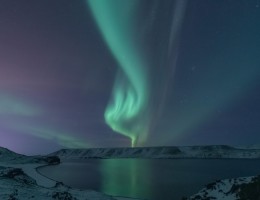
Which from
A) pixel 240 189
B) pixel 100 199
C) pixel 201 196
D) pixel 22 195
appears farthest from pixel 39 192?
pixel 240 189

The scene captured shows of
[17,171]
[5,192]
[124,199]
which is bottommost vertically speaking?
[5,192]

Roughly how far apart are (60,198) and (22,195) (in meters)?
4.44

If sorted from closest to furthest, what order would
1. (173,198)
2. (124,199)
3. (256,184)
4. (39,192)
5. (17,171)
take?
(256,184) → (39,192) → (124,199) → (173,198) → (17,171)

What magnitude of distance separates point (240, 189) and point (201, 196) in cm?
527

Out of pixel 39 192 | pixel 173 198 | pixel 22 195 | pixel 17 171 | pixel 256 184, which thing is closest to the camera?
pixel 256 184

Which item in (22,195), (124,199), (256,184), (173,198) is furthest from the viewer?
(173,198)

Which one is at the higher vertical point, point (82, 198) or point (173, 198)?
point (173, 198)

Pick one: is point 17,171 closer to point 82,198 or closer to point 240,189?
point 82,198

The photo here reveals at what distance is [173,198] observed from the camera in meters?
59.2

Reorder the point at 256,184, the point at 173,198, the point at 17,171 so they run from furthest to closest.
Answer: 1. the point at 17,171
2. the point at 173,198
3. the point at 256,184

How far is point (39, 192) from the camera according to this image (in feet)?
148

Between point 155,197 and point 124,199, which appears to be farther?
point 155,197

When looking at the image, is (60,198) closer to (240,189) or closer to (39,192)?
(39,192)

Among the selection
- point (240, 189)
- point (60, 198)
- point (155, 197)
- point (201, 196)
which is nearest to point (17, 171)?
point (155, 197)
